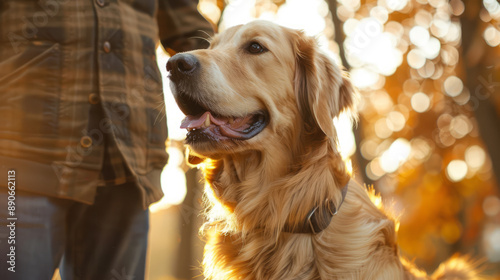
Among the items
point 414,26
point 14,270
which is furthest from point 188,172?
point 14,270

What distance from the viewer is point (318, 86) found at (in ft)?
9.09

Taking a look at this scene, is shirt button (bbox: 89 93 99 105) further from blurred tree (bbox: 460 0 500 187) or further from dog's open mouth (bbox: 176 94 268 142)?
blurred tree (bbox: 460 0 500 187)

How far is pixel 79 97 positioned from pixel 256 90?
1009 mm

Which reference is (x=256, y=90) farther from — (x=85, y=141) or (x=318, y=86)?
(x=85, y=141)

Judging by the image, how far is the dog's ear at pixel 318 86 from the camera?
2721 millimetres

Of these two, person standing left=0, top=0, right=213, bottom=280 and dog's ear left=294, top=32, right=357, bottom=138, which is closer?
person standing left=0, top=0, right=213, bottom=280

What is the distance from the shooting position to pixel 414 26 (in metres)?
10.1

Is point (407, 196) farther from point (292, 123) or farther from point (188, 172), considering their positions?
point (292, 123)

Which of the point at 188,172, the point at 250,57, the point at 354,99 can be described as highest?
the point at 250,57

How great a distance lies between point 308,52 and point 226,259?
55.3 inches

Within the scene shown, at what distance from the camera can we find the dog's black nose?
2473 mm

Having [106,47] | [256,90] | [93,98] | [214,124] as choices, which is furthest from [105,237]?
[256,90]

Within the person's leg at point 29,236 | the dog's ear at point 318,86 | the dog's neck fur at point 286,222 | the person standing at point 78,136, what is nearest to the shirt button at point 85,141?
the person standing at point 78,136

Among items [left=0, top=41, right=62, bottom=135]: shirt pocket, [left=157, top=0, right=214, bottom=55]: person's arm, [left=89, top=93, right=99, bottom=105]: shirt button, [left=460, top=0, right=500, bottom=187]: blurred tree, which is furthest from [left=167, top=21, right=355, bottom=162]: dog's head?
[left=460, top=0, right=500, bottom=187]: blurred tree
